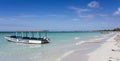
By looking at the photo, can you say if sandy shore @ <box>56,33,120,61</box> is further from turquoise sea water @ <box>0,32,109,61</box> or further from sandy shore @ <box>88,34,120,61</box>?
turquoise sea water @ <box>0,32,109,61</box>

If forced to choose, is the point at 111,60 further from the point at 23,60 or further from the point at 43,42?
the point at 43,42

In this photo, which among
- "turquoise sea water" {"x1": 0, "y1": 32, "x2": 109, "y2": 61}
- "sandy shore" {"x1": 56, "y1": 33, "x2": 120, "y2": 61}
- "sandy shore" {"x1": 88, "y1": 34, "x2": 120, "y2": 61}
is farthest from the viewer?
"turquoise sea water" {"x1": 0, "y1": 32, "x2": 109, "y2": 61}

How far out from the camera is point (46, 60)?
15734mm

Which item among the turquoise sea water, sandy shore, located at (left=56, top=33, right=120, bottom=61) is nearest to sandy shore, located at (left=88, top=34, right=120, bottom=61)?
sandy shore, located at (left=56, top=33, right=120, bottom=61)

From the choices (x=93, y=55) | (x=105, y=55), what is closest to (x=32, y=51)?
(x=93, y=55)

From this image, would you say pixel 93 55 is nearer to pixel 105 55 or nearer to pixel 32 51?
pixel 105 55

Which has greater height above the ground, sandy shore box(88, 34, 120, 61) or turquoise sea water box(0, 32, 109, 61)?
sandy shore box(88, 34, 120, 61)

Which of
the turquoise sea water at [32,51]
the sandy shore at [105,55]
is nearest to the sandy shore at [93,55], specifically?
the sandy shore at [105,55]

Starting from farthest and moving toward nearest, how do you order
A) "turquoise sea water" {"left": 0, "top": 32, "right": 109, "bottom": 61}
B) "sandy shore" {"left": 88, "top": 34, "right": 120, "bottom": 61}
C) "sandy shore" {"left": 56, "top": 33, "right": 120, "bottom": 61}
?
"turquoise sea water" {"left": 0, "top": 32, "right": 109, "bottom": 61} → "sandy shore" {"left": 56, "top": 33, "right": 120, "bottom": 61} → "sandy shore" {"left": 88, "top": 34, "right": 120, "bottom": 61}

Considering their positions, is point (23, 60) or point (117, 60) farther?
point (23, 60)

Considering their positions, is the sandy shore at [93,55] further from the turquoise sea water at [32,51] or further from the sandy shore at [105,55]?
the turquoise sea water at [32,51]

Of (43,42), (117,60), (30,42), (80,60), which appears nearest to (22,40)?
(30,42)

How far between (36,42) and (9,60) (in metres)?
19.6

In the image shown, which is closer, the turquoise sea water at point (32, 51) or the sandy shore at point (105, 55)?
the sandy shore at point (105, 55)
